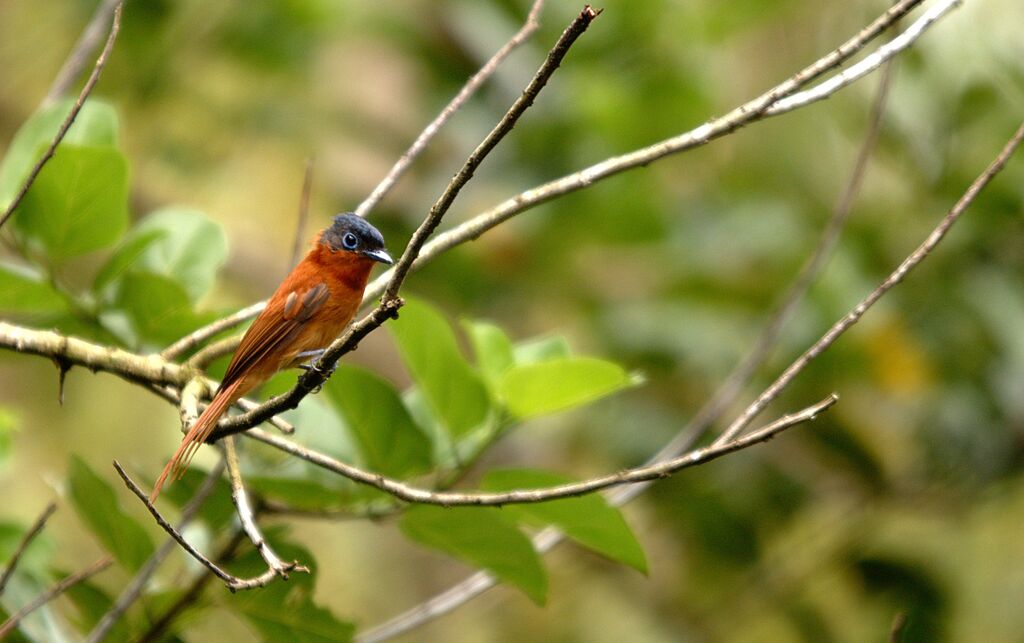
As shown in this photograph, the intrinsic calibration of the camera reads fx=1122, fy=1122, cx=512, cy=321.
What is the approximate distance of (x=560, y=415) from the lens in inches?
174

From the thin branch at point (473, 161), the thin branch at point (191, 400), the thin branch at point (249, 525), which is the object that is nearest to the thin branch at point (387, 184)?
the thin branch at point (191, 400)

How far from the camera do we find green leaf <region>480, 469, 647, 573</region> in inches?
67.6

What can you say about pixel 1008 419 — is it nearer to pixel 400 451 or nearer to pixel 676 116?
pixel 676 116

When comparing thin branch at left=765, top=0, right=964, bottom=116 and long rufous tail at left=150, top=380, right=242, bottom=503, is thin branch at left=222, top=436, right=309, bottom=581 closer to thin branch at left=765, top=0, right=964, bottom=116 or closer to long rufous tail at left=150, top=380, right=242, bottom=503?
long rufous tail at left=150, top=380, right=242, bottom=503

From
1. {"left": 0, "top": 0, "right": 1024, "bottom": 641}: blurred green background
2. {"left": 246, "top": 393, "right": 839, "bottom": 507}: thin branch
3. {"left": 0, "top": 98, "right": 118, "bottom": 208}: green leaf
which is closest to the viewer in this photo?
{"left": 246, "top": 393, "right": 839, "bottom": 507}: thin branch

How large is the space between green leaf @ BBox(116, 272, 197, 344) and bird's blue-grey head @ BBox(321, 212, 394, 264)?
336mm

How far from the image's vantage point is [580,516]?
173 cm

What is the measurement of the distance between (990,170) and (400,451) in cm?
102

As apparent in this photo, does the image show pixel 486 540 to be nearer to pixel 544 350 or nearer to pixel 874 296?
pixel 544 350

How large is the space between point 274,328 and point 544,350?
1.60ft

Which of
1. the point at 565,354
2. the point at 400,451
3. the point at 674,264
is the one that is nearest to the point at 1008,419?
the point at 674,264

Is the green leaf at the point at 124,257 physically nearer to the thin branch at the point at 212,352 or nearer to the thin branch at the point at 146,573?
the thin branch at the point at 212,352

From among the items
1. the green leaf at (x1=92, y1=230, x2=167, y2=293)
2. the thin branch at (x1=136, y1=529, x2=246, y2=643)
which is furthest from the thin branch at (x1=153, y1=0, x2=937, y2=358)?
the thin branch at (x1=136, y1=529, x2=246, y2=643)

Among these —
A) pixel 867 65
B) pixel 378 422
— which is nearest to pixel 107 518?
pixel 378 422
